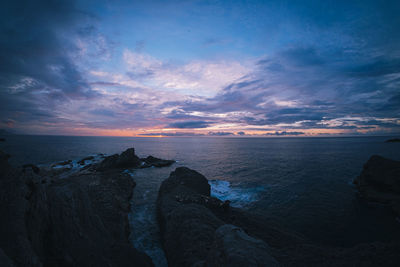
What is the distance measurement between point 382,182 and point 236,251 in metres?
24.2

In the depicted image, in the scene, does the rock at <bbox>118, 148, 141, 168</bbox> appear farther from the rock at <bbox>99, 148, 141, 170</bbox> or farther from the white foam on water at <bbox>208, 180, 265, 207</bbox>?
the white foam on water at <bbox>208, 180, 265, 207</bbox>

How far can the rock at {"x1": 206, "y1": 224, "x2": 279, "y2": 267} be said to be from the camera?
4.52 m

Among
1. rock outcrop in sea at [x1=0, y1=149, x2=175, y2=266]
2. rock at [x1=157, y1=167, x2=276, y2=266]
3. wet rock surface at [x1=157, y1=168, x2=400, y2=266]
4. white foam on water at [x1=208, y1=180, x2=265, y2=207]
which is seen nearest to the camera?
rock outcrop in sea at [x1=0, y1=149, x2=175, y2=266]

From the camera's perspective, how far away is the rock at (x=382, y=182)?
Answer: 16.4m

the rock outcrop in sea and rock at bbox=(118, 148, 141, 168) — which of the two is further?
rock at bbox=(118, 148, 141, 168)

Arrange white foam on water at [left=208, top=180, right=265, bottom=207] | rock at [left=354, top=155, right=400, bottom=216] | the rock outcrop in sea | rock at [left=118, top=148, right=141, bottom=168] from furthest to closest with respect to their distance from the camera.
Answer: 1. rock at [left=118, top=148, right=141, bottom=168]
2. white foam on water at [left=208, top=180, right=265, bottom=207]
3. rock at [left=354, top=155, right=400, bottom=216]
4. the rock outcrop in sea

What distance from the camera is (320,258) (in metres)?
6.49

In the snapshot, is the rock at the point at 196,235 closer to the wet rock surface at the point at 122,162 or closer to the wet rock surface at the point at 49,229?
the wet rock surface at the point at 49,229

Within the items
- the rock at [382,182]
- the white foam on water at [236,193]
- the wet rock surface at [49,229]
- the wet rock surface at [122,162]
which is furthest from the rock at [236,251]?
the wet rock surface at [122,162]

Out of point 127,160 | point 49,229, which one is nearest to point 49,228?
point 49,229

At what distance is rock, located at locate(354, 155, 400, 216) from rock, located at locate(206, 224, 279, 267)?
19834 millimetres

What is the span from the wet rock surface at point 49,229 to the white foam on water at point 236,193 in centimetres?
A: 1274

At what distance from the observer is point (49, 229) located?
6.13 meters

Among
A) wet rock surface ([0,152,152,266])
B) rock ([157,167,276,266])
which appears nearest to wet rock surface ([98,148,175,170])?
rock ([157,167,276,266])
